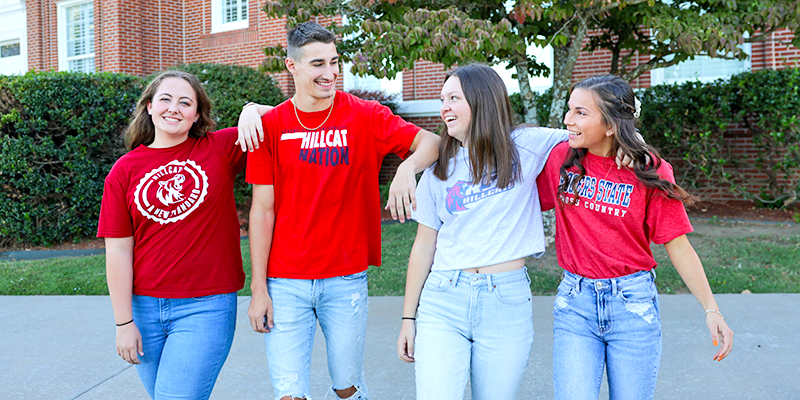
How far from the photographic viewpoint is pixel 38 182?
30.6 ft

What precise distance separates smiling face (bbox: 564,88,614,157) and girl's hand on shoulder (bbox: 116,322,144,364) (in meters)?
1.91

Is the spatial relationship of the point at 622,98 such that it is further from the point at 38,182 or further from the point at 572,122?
the point at 38,182

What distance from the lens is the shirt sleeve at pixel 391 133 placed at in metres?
2.75

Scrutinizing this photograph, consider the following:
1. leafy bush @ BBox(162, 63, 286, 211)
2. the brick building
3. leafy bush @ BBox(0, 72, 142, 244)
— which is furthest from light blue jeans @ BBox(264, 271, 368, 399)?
the brick building

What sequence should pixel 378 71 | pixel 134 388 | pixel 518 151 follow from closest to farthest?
pixel 518 151 < pixel 134 388 < pixel 378 71

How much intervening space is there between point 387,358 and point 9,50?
64.2 feet

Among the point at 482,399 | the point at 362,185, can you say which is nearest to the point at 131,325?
the point at 362,185

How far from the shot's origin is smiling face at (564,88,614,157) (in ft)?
7.82

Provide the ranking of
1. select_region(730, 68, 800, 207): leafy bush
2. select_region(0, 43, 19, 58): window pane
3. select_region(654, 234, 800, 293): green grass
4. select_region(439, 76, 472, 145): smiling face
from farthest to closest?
select_region(0, 43, 19, 58): window pane, select_region(730, 68, 800, 207): leafy bush, select_region(654, 234, 800, 293): green grass, select_region(439, 76, 472, 145): smiling face

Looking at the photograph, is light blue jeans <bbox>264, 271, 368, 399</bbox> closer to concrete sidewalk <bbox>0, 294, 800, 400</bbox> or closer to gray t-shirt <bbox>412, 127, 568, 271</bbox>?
gray t-shirt <bbox>412, 127, 568, 271</bbox>

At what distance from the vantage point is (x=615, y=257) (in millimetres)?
2326

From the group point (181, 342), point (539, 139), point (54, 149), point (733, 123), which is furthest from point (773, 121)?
point (54, 149)

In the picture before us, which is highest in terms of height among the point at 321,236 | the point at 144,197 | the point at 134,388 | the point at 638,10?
the point at 638,10

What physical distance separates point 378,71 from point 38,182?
6.29 metres
